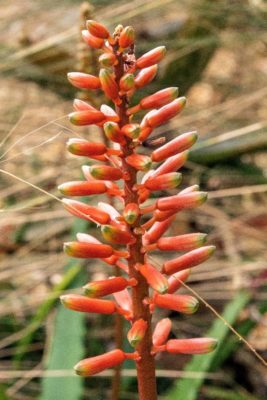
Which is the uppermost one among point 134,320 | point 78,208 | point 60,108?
point 60,108

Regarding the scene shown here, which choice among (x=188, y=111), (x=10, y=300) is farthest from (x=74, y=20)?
(x=10, y=300)

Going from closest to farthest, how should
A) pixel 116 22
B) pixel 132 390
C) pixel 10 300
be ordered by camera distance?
pixel 132 390 < pixel 10 300 < pixel 116 22

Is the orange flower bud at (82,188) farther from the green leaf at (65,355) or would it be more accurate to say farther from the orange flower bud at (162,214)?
the green leaf at (65,355)

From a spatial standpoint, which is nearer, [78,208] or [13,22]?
[78,208]

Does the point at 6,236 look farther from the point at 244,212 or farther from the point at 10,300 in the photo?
the point at 244,212

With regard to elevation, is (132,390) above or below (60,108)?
below

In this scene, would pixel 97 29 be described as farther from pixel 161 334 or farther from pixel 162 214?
pixel 161 334

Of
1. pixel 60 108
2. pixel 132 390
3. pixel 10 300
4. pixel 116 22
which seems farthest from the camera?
pixel 60 108
